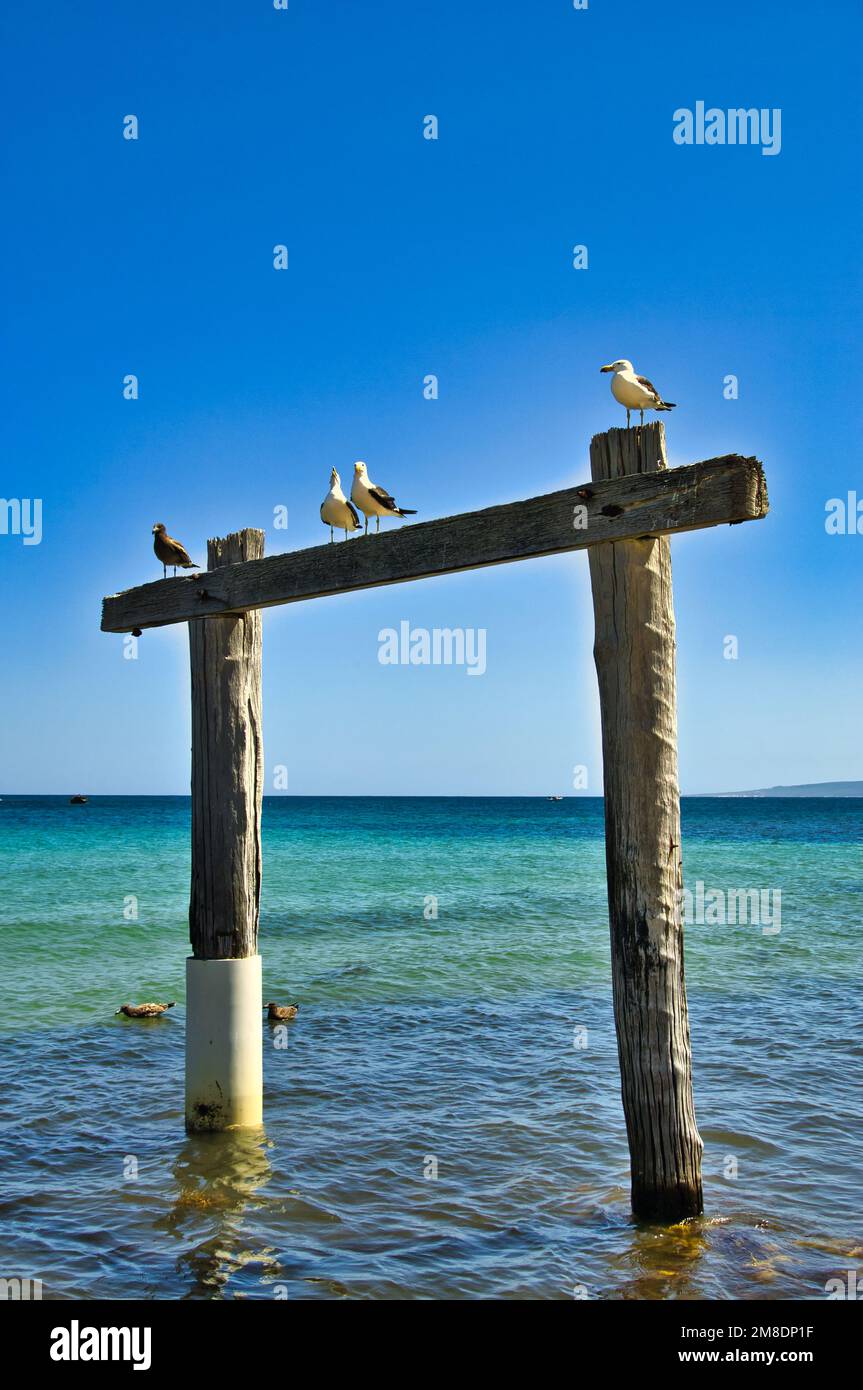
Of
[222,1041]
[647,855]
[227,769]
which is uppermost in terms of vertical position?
[227,769]

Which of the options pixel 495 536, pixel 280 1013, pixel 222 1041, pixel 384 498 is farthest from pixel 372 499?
pixel 280 1013

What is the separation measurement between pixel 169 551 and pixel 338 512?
4.83 feet

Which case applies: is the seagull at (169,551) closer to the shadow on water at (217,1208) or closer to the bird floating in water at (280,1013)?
the shadow on water at (217,1208)

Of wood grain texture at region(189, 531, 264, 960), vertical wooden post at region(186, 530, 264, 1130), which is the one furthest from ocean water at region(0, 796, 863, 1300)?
wood grain texture at region(189, 531, 264, 960)

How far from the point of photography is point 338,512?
7672 millimetres

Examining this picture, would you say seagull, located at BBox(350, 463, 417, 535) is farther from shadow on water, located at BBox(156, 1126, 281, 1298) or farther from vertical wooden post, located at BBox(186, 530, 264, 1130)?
shadow on water, located at BBox(156, 1126, 281, 1298)

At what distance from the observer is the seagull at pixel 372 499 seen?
24.7 ft

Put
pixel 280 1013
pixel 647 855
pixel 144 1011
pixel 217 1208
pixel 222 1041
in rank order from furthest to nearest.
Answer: pixel 144 1011
pixel 280 1013
pixel 222 1041
pixel 217 1208
pixel 647 855

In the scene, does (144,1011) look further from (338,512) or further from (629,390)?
(629,390)

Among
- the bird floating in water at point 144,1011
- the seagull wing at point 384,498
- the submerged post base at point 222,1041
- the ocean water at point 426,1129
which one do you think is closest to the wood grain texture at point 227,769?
the submerged post base at point 222,1041
